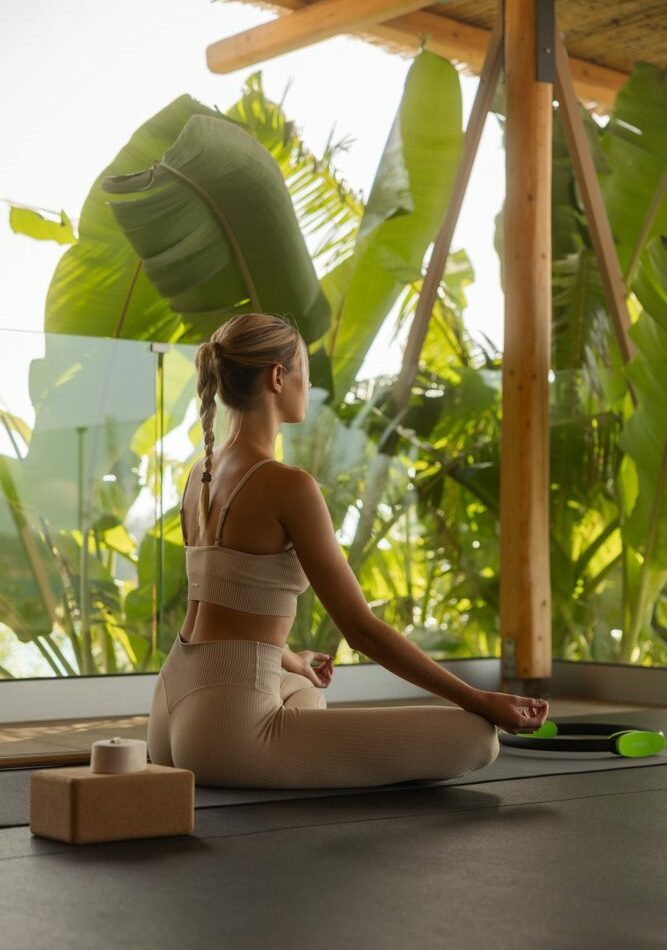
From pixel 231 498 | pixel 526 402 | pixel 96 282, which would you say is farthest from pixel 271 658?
pixel 526 402

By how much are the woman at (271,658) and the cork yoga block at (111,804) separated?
0.33 m

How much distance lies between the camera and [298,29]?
5.51 metres

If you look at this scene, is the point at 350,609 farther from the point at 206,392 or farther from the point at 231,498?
the point at 206,392

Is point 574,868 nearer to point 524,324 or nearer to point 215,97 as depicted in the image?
point 524,324

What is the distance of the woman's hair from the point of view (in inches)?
101

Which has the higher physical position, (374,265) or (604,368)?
(374,265)

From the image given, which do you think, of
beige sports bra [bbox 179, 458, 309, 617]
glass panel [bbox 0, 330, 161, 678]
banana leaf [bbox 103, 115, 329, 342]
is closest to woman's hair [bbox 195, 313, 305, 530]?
beige sports bra [bbox 179, 458, 309, 617]

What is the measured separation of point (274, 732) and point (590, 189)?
3254 mm

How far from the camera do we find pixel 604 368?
16.8 ft

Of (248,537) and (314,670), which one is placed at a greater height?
(248,537)

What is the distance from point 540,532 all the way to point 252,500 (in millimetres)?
2446

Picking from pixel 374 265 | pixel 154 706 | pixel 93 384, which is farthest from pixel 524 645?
pixel 154 706

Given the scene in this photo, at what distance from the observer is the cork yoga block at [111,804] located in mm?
2053

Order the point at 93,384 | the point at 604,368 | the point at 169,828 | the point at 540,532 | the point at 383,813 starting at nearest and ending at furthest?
the point at 169,828, the point at 383,813, the point at 93,384, the point at 540,532, the point at 604,368
